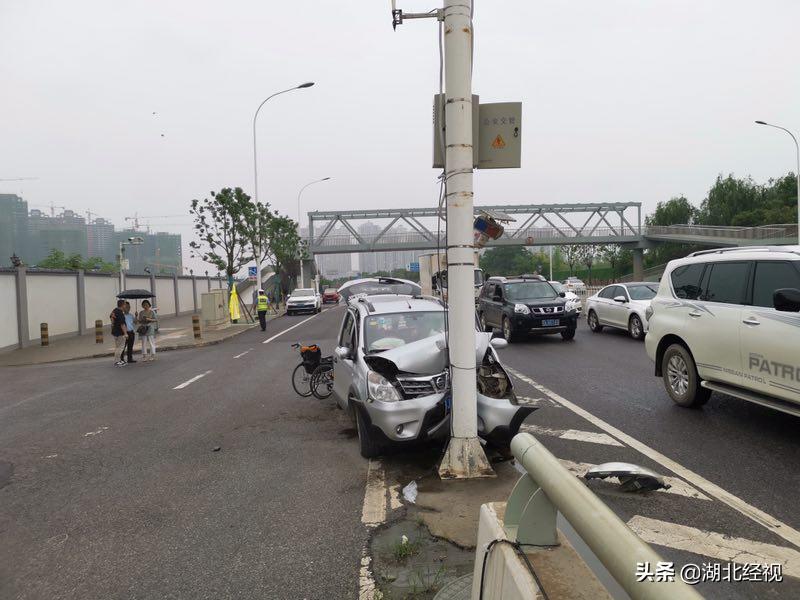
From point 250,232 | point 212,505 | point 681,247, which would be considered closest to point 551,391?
point 212,505

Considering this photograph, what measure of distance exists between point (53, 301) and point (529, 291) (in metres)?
18.7

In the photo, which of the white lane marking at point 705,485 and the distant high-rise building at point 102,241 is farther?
the distant high-rise building at point 102,241

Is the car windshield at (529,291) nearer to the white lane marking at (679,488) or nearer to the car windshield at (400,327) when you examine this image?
the car windshield at (400,327)

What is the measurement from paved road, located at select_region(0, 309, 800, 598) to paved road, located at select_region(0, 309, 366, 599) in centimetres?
2

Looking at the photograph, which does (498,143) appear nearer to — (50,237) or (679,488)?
(679,488)

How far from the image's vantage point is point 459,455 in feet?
16.4

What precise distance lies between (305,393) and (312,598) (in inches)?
246

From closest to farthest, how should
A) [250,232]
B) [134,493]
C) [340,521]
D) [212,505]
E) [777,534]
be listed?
[777,534], [340,521], [212,505], [134,493], [250,232]

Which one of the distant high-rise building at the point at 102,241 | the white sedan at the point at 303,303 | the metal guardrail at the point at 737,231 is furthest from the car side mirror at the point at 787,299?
the distant high-rise building at the point at 102,241

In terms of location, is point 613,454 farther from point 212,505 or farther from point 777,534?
point 212,505

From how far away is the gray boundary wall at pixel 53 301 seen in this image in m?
19.6

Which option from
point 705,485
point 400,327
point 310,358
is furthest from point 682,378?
point 310,358

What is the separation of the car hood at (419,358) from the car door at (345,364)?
2.46 feet

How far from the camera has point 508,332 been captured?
15.7m
